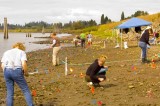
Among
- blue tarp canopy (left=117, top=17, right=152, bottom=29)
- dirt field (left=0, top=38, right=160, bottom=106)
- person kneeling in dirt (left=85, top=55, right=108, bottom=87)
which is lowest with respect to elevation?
dirt field (left=0, top=38, right=160, bottom=106)

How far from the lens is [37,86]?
12.9 metres

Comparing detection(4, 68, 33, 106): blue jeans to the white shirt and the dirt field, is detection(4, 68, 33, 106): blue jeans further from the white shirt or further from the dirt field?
the dirt field

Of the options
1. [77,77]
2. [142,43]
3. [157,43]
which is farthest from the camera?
[157,43]

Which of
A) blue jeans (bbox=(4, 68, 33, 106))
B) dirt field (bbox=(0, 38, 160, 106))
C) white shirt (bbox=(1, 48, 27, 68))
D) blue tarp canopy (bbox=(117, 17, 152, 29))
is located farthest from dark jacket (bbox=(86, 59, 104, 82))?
blue tarp canopy (bbox=(117, 17, 152, 29))

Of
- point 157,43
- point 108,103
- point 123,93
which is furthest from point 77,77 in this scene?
point 157,43

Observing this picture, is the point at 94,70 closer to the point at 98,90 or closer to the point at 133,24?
the point at 98,90

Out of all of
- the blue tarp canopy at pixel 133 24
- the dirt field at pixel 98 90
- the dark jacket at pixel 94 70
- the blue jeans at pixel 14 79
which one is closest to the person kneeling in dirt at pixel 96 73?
the dark jacket at pixel 94 70

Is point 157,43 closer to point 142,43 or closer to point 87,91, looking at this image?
point 142,43

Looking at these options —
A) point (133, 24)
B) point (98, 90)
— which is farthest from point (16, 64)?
point (133, 24)

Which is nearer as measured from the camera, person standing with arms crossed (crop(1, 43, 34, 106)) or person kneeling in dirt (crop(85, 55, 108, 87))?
person standing with arms crossed (crop(1, 43, 34, 106))

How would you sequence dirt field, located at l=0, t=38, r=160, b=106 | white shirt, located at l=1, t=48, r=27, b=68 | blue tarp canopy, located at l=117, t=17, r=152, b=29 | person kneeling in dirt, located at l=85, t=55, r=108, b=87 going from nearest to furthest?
white shirt, located at l=1, t=48, r=27, b=68 → dirt field, located at l=0, t=38, r=160, b=106 → person kneeling in dirt, located at l=85, t=55, r=108, b=87 → blue tarp canopy, located at l=117, t=17, r=152, b=29

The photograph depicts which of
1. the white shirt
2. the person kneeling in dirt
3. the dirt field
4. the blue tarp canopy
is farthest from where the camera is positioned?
the blue tarp canopy

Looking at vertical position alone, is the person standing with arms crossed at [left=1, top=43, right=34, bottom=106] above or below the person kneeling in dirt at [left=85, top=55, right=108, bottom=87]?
above

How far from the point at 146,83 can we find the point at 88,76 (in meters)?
2.02
